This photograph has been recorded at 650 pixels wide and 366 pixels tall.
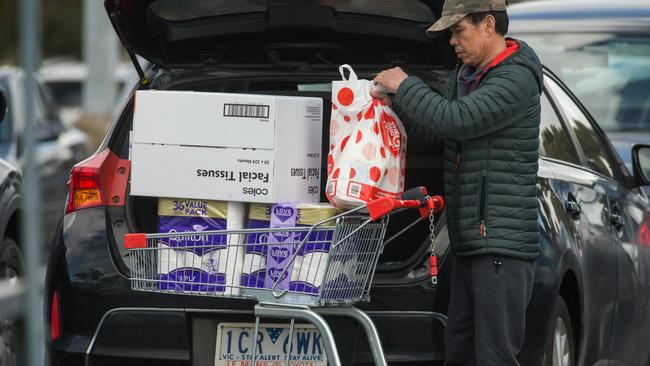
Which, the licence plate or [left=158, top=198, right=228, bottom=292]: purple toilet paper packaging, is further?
the licence plate

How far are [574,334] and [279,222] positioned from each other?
147 centimetres

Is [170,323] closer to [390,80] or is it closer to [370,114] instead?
[370,114]

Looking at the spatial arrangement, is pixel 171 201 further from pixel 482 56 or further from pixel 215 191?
pixel 482 56

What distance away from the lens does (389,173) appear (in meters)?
4.32

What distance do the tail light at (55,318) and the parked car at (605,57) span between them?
398cm

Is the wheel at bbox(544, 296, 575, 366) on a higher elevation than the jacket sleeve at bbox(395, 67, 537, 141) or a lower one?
lower

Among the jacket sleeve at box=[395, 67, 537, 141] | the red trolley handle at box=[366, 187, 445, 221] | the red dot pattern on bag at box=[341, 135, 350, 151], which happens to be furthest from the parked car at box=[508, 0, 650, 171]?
the red dot pattern on bag at box=[341, 135, 350, 151]

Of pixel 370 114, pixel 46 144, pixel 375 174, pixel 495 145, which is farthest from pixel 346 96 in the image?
pixel 46 144

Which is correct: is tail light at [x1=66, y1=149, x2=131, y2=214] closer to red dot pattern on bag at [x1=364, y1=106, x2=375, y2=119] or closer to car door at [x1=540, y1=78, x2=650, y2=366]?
red dot pattern on bag at [x1=364, y1=106, x2=375, y2=119]

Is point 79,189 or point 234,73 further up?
point 234,73

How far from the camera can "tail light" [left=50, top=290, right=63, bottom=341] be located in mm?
4766

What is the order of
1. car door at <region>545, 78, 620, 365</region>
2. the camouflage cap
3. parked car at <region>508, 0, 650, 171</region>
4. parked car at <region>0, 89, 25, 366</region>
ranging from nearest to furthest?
the camouflage cap
car door at <region>545, 78, 620, 365</region>
parked car at <region>0, 89, 25, 366</region>
parked car at <region>508, 0, 650, 171</region>

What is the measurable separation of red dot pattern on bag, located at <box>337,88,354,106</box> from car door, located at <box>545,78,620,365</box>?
3.85ft

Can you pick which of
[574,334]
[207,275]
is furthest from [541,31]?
[207,275]
